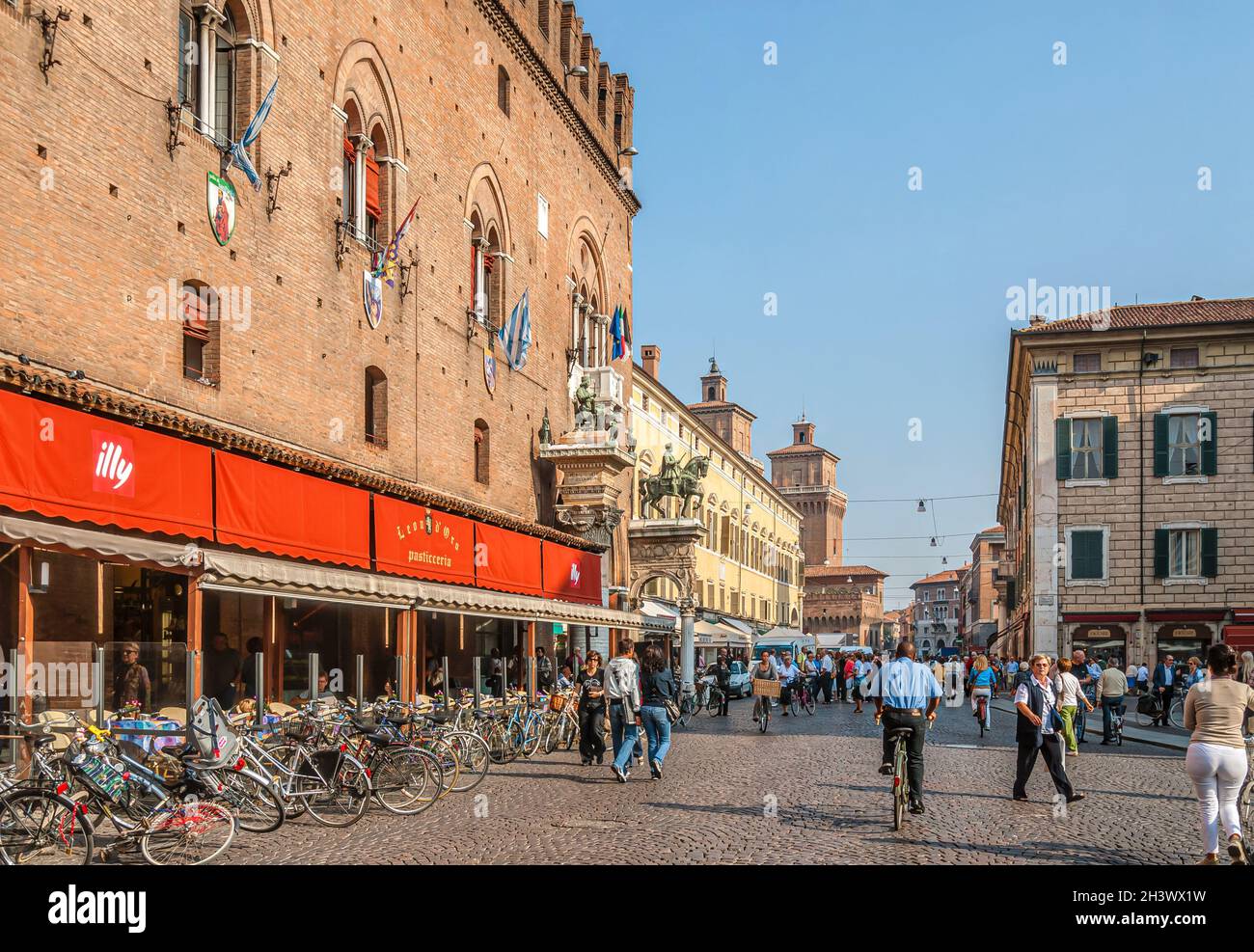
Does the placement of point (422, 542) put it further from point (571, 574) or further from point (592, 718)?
point (571, 574)

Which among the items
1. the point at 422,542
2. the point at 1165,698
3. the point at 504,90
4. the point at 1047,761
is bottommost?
the point at 1165,698

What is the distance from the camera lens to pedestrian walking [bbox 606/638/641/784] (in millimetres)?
15701

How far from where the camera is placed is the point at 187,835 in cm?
916

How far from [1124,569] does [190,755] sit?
118ft

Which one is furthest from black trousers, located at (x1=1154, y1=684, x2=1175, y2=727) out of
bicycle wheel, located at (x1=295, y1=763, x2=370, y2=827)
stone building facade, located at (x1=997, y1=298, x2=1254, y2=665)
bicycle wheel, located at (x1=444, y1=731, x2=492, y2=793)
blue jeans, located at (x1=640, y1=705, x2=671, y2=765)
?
bicycle wheel, located at (x1=295, y1=763, x2=370, y2=827)

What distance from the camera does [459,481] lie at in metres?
25.7

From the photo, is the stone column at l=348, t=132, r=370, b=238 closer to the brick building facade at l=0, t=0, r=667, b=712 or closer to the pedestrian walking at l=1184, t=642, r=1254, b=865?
the brick building facade at l=0, t=0, r=667, b=712

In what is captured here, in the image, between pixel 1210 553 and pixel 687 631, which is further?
pixel 1210 553

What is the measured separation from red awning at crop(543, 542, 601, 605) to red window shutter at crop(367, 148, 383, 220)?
26.8ft

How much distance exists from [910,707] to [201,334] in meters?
10.4

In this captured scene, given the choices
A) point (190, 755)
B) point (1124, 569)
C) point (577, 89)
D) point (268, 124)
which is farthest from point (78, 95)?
point (1124, 569)

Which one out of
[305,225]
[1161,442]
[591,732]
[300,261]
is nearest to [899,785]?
[591,732]

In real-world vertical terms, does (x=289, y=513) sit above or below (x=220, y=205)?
below
